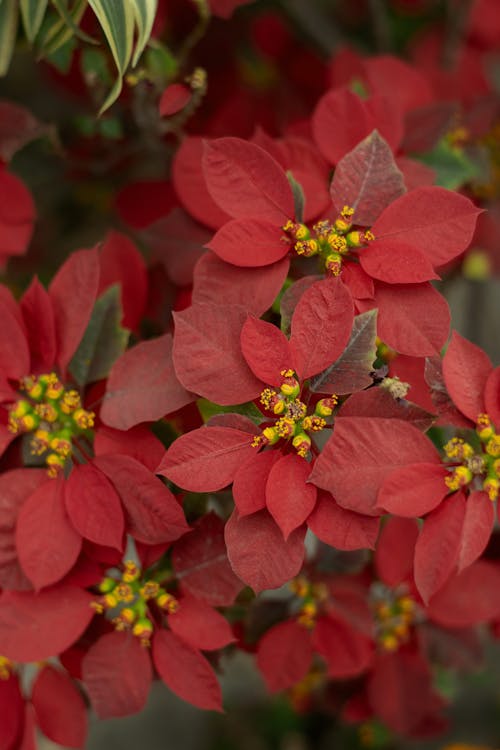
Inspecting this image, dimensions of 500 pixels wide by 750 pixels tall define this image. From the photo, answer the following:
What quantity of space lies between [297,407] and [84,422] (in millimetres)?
209

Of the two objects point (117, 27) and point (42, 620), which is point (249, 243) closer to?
point (117, 27)

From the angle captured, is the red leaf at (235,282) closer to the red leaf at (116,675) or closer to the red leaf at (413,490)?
the red leaf at (413,490)

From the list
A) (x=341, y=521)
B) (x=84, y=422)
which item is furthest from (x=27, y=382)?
(x=341, y=521)

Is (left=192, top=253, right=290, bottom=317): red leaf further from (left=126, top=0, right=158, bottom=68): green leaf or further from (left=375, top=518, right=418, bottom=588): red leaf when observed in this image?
(left=375, top=518, right=418, bottom=588): red leaf

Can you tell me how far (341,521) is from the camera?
2.15 ft

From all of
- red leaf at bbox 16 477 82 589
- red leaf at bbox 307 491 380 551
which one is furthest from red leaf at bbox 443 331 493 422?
red leaf at bbox 16 477 82 589

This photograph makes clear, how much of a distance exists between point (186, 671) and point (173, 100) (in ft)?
1.72

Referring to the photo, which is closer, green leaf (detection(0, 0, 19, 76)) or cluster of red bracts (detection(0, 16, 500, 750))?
cluster of red bracts (detection(0, 16, 500, 750))

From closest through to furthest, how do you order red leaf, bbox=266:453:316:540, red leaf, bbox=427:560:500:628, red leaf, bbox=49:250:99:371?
1. red leaf, bbox=266:453:316:540
2. red leaf, bbox=49:250:99:371
3. red leaf, bbox=427:560:500:628

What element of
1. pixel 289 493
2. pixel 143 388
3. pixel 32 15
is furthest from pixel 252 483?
pixel 32 15

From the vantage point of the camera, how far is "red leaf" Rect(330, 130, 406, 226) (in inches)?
28.8

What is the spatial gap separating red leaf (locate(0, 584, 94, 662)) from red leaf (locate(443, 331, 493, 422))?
1.23ft

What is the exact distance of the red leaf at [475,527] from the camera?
66cm

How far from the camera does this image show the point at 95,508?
Result: 718mm
